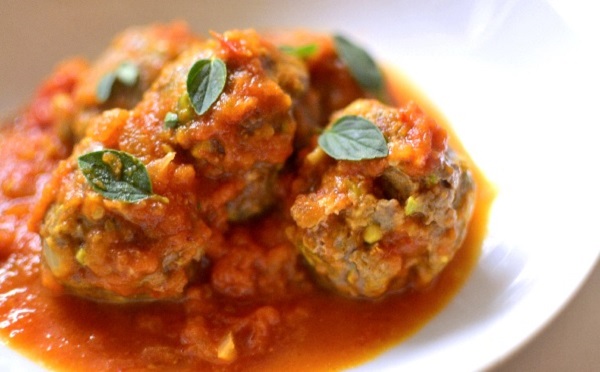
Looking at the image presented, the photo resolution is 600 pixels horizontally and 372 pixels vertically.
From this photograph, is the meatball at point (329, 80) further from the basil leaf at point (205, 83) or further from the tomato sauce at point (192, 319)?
the tomato sauce at point (192, 319)

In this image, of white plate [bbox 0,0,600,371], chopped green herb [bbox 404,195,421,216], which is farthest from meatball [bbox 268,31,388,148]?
chopped green herb [bbox 404,195,421,216]

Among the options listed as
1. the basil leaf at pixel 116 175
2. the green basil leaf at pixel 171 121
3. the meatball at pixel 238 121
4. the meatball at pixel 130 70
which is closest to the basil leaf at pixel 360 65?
the meatball at pixel 238 121

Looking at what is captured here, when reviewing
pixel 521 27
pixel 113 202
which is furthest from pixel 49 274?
pixel 521 27

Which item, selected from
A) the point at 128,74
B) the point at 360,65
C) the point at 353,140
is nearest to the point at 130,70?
the point at 128,74

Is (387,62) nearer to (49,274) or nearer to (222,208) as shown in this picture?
(222,208)

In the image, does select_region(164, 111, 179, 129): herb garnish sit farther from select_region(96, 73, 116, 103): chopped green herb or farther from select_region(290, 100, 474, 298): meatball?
select_region(96, 73, 116, 103): chopped green herb
